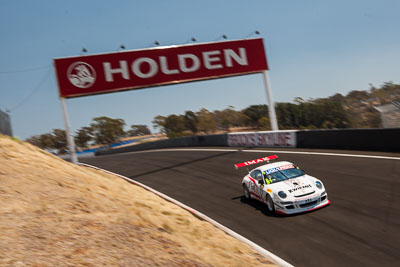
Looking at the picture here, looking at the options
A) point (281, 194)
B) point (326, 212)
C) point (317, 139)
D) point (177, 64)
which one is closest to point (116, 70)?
point (177, 64)

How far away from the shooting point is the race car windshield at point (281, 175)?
1148 cm

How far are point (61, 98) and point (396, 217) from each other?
889 inches

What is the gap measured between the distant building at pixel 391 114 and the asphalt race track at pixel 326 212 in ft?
14.3

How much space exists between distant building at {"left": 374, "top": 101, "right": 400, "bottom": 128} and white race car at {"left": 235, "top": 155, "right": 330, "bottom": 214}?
10792 millimetres

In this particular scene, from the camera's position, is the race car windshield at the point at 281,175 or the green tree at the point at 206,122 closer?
the race car windshield at the point at 281,175

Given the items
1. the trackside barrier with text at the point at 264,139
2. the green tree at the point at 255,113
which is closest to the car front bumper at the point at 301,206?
the trackside barrier with text at the point at 264,139

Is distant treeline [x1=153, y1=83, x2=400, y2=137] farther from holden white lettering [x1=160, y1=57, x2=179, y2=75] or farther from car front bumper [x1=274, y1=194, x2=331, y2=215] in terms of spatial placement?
car front bumper [x1=274, y1=194, x2=331, y2=215]

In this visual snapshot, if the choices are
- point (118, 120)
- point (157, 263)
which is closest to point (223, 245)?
point (157, 263)

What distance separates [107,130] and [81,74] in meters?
59.6

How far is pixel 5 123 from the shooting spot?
1548 centimetres

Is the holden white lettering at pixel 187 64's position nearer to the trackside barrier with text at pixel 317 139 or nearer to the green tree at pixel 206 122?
the trackside barrier with text at pixel 317 139

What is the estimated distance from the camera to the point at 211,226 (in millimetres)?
10242

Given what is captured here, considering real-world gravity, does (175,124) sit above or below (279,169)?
below

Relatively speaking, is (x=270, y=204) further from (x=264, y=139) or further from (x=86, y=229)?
(x=264, y=139)
